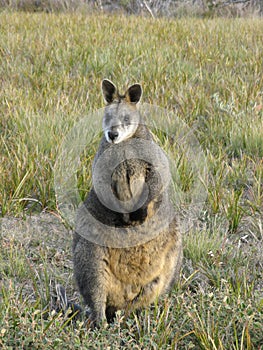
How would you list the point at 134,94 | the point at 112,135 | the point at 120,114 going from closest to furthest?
the point at 112,135 < the point at 120,114 < the point at 134,94

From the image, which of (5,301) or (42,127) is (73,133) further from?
(5,301)

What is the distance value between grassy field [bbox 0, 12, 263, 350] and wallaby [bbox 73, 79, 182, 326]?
0.34 feet

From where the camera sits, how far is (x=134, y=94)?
2.80m

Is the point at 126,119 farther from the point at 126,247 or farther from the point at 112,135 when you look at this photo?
the point at 126,247

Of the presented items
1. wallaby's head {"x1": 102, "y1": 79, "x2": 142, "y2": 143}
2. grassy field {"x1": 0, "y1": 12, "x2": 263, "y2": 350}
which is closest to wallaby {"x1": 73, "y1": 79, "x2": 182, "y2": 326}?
wallaby's head {"x1": 102, "y1": 79, "x2": 142, "y2": 143}

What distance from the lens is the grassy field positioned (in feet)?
8.29

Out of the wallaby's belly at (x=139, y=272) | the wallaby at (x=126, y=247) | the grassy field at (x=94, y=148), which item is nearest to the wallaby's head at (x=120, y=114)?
the wallaby at (x=126, y=247)

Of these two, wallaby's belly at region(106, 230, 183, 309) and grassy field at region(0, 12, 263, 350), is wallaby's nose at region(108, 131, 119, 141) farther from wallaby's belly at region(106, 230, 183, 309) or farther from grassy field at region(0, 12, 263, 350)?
grassy field at region(0, 12, 263, 350)

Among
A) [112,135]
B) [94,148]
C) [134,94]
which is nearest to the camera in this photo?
[112,135]

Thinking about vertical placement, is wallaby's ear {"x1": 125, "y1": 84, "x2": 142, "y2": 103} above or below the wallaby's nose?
above

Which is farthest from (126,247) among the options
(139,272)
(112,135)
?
(112,135)

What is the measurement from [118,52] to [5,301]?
471 centimetres

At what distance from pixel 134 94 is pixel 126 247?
2.49ft

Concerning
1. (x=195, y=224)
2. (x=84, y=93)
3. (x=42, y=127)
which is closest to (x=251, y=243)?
(x=195, y=224)
